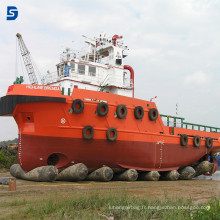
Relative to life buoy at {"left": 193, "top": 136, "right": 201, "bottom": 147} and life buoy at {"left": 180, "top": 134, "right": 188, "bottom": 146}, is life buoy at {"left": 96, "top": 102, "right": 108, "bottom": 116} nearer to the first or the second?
life buoy at {"left": 180, "top": 134, "right": 188, "bottom": 146}

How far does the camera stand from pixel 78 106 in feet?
35.2

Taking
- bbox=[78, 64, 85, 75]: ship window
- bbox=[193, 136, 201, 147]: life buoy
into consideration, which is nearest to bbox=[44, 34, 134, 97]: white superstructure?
bbox=[78, 64, 85, 75]: ship window

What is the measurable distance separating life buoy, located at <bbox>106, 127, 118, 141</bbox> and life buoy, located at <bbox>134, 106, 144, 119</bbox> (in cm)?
147

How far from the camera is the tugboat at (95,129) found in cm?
1044

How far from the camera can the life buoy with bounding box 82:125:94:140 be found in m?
10.7

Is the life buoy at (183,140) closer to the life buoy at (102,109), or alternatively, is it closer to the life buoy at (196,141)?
the life buoy at (196,141)

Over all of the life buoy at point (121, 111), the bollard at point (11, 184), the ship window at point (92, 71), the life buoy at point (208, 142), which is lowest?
the bollard at point (11, 184)

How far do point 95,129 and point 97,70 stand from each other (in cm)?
465

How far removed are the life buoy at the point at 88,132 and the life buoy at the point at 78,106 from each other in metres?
0.69

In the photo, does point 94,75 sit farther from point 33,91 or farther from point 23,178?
point 23,178

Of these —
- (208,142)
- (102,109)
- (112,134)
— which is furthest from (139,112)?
(208,142)

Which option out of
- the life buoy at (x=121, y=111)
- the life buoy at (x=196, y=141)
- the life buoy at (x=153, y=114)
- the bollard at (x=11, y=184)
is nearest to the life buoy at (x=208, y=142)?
the life buoy at (x=196, y=141)

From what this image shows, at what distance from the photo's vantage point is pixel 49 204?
17.7 ft

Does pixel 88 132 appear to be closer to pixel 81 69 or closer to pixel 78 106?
pixel 78 106
